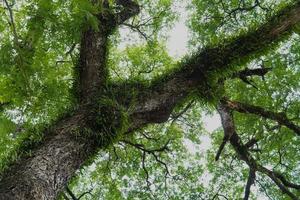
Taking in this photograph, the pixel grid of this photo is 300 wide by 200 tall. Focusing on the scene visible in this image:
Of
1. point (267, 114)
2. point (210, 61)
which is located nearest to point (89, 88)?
point (210, 61)

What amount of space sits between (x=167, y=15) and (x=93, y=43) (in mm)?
7348

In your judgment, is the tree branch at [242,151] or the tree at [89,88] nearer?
the tree at [89,88]

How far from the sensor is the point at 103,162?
11.0 metres

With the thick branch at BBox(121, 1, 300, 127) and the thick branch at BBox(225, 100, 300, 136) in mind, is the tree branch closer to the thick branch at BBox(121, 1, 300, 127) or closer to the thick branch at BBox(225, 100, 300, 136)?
the thick branch at BBox(225, 100, 300, 136)

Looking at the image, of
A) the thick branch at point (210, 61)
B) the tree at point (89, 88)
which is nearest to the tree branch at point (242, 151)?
the tree at point (89, 88)

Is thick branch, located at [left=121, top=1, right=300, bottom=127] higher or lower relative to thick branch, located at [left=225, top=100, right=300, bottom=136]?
lower

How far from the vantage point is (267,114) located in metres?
7.51

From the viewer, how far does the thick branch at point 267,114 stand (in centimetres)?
738

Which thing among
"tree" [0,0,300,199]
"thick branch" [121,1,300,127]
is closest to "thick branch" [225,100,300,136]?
"tree" [0,0,300,199]

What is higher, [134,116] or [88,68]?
[88,68]

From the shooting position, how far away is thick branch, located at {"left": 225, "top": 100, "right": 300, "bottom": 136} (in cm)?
738

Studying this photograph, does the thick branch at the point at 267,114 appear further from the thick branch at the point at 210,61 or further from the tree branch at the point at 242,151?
the thick branch at the point at 210,61

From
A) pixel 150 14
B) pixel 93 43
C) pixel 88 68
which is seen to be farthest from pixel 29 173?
pixel 150 14

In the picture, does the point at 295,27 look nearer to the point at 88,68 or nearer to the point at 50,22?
the point at 88,68
